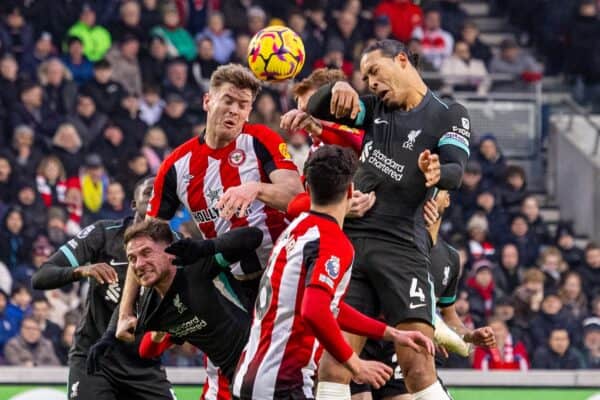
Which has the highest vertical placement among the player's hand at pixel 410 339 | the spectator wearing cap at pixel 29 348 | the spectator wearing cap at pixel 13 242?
the player's hand at pixel 410 339

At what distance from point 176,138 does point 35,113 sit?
Result: 1415 millimetres

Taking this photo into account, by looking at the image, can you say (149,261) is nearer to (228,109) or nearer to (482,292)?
(228,109)

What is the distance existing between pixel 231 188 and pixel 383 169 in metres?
0.89

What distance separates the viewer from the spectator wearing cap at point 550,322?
49.7ft

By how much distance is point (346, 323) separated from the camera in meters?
8.25

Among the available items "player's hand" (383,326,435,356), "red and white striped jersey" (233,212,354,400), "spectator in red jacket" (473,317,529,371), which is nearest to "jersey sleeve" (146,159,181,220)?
"red and white striped jersey" (233,212,354,400)

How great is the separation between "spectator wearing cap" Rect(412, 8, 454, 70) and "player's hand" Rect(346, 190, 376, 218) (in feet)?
32.3

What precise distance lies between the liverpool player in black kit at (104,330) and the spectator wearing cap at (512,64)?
9075mm

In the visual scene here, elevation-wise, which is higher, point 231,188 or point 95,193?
point 231,188

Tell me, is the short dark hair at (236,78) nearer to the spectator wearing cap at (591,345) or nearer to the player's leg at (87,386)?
the player's leg at (87,386)

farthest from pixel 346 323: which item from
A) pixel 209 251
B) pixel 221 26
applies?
pixel 221 26

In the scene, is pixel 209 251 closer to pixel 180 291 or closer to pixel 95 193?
pixel 180 291

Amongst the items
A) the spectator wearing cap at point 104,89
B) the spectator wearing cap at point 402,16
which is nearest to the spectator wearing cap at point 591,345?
the spectator wearing cap at point 402,16

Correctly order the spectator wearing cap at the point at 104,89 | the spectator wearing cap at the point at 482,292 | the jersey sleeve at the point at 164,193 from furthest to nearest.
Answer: the spectator wearing cap at the point at 104,89, the spectator wearing cap at the point at 482,292, the jersey sleeve at the point at 164,193
